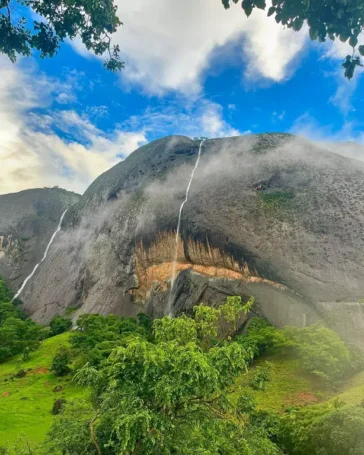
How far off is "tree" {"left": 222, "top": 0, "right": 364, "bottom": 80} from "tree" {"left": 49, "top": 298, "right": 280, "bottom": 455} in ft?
16.9

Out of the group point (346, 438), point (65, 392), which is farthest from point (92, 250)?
point (346, 438)

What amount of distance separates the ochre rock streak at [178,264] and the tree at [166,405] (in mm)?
23831

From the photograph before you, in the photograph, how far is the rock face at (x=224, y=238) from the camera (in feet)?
95.0

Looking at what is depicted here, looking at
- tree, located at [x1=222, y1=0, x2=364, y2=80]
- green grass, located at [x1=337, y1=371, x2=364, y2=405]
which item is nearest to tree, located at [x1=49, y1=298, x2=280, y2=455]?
tree, located at [x1=222, y1=0, x2=364, y2=80]

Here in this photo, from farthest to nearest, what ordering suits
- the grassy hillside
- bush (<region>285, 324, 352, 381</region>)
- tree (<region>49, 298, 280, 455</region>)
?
bush (<region>285, 324, 352, 381</region>), the grassy hillside, tree (<region>49, 298, 280, 455</region>)

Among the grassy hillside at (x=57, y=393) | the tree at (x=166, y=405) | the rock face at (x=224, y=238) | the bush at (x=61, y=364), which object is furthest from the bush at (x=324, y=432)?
the bush at (x=61, y=364)

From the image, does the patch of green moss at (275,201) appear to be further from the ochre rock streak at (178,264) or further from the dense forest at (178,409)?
the dense forest at (178,409)

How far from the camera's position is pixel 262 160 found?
41.2 m

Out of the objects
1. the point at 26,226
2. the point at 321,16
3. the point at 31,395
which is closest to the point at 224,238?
the point at 31,395

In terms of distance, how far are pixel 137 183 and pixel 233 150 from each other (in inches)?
553

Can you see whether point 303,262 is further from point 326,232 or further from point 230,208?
point 230,208

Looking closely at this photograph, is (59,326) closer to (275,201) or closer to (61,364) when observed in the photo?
(61,364)

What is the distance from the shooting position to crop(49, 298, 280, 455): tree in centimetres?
598

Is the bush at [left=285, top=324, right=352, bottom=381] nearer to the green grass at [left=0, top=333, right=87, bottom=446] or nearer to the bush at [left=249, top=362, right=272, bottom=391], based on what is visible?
the green grass at [left=0, top=333, right=87, bottom=446]
